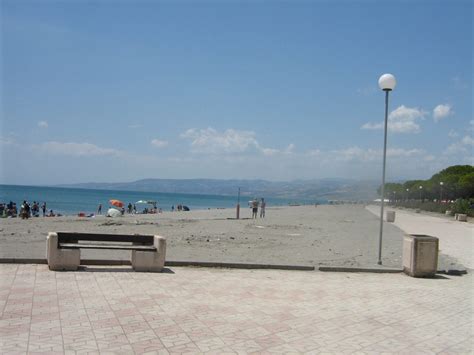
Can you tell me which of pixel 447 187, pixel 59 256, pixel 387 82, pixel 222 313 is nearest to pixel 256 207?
pixel 387 82

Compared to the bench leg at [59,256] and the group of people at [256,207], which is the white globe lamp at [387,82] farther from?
the group of people at [256,207]

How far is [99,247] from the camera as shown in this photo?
9.19m

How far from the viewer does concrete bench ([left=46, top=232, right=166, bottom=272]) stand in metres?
8.90

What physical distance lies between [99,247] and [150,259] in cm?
100

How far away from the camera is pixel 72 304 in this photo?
664 centimetres

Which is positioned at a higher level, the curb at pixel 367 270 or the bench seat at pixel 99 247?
the bench seat at pixel 99 247

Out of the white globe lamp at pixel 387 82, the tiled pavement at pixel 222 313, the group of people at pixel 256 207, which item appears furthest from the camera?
the group of people at pixel 256 207

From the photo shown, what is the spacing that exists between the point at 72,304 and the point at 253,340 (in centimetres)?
268

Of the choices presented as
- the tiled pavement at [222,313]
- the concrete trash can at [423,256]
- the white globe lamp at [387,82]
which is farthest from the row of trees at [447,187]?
the tiled pavement at [222,313]

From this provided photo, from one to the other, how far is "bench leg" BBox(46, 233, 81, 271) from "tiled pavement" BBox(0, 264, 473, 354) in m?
0.21

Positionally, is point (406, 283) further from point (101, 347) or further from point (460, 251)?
point (460, 251)

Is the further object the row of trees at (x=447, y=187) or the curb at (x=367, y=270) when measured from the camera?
the row of trees at (x=447, y=187)

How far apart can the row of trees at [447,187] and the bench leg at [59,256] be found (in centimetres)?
6303

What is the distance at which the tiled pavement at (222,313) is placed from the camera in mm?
5414
